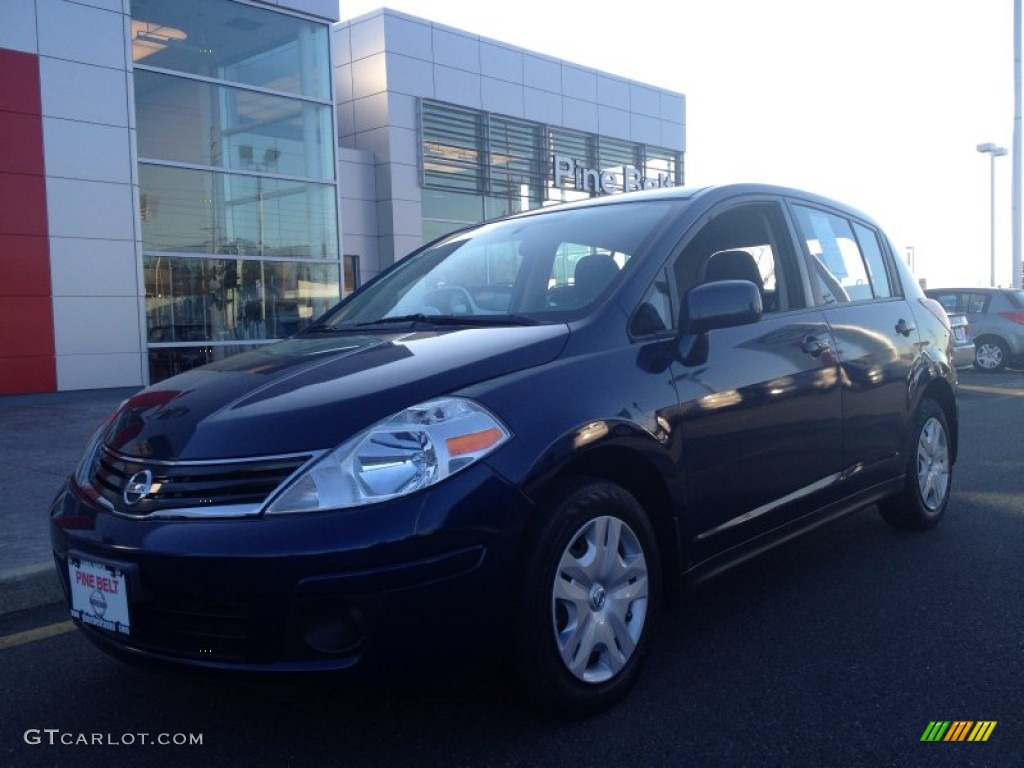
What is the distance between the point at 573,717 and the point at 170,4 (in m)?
13.5

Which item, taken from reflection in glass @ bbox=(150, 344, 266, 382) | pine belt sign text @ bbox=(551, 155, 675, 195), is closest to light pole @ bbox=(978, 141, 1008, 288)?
pine belt sign text @ bbox=(551, 155, 675, 195)

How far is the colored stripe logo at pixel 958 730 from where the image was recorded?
2814 mm

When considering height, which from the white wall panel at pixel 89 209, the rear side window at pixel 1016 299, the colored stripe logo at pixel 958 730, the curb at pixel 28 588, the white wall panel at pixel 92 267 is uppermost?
the white wall panel at pixel 89 209

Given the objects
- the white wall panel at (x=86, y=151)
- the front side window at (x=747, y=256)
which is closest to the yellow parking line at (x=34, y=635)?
the front side window at (x=747, y=256)

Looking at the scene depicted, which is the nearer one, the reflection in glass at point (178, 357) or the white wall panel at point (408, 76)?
the reflection in glass at point (178, 357)

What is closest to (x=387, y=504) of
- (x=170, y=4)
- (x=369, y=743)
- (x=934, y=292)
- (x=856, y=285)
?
(x=369, y=743)

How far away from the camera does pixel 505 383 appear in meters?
2.84

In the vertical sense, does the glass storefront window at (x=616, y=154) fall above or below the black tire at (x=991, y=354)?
above

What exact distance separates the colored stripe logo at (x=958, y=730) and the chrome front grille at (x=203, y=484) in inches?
76.8

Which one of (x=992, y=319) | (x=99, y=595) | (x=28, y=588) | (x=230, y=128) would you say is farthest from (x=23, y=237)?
(x=992, y=319)

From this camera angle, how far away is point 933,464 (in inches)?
204

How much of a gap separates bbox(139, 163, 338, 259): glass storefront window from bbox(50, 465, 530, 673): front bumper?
1202cm

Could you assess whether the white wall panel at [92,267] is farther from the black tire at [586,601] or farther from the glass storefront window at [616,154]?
the glass storefront window at [616,154]

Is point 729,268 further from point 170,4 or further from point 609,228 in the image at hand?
point 170,4
